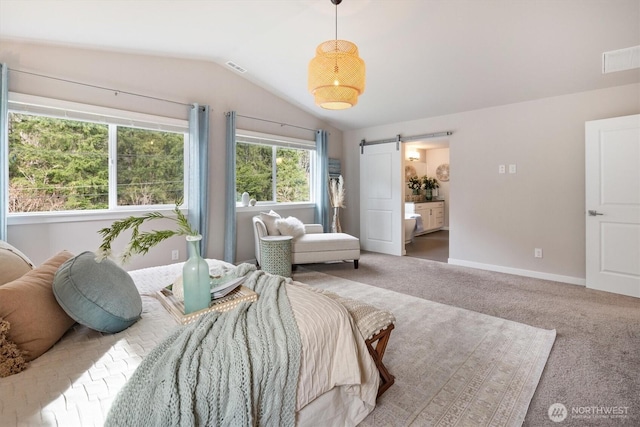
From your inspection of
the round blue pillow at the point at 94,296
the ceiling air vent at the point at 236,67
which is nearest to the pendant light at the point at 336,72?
the round blue pillow at the point at 94,296

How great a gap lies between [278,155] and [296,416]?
14.3 ft

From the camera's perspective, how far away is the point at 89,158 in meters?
3.37

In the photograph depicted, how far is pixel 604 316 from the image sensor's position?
107 inches

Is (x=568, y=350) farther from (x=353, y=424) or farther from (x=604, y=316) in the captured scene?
(x=353, y=424)

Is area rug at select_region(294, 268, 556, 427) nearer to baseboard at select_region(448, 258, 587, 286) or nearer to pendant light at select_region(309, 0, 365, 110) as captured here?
baseboard at select_region(448, 258, 587, 286)

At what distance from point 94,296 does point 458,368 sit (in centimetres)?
197

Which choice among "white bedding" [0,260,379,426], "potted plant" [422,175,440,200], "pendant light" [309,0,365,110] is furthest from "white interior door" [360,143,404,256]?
"white bedding" [0,260,379,426]

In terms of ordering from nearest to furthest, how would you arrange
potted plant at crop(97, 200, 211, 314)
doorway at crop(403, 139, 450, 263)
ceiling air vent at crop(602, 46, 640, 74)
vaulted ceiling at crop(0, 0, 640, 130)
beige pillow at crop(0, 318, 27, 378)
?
beige pillow at crop(0, 318, 27, 378), potted plant at crop(97, 200, 211, 314), vaulted ceiling at crop(0, 0, 640, 130), ceiling air vent at crop(602, 46, 640, 74), doorway at crop(403, 139, 450, 263)

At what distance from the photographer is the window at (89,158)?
3.01m

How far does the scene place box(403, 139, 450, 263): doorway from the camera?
731cm

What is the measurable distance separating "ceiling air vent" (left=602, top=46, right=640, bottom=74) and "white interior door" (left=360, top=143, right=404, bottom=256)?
2655mm

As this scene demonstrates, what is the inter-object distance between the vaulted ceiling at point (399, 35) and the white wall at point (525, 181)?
23 cm

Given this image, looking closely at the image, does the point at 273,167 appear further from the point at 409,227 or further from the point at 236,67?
the point at 409,227

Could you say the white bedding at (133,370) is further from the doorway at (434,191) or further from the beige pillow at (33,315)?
the doorway at (434,191)
